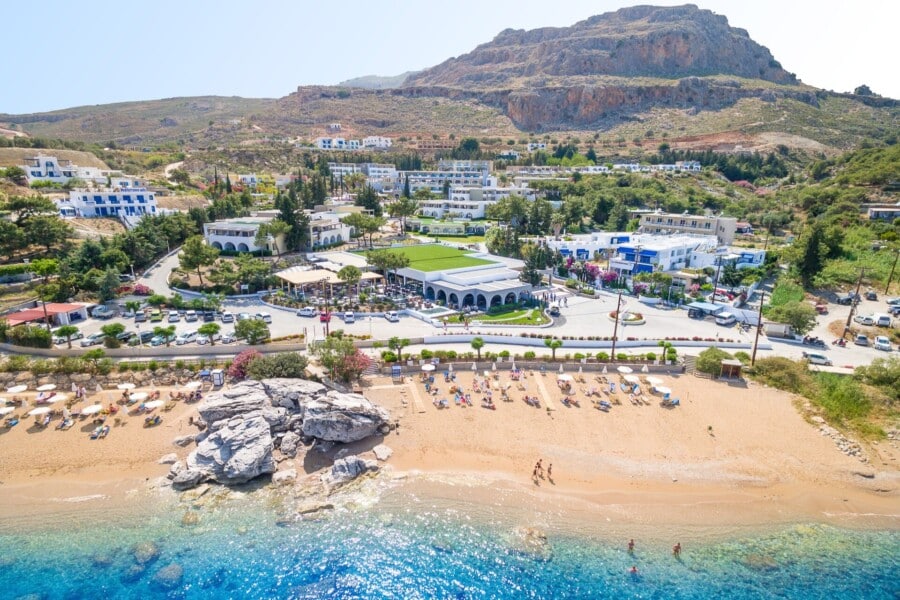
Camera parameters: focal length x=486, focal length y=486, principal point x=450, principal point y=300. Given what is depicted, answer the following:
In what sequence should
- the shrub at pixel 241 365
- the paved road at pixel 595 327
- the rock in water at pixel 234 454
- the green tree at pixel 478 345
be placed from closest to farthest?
the rock in water at pixel 234 454 → the shrub at pixel 241 365 → the green tree at pixel 478 345 → the paved road at pixel 595 327

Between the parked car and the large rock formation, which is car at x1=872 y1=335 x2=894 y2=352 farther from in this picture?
the large rock formation

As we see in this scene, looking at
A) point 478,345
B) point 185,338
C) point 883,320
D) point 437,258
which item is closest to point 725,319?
point 883,320

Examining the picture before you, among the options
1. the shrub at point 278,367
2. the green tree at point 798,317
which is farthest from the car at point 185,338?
the green tree at point 798,317

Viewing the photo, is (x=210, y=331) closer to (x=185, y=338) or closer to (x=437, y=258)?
(x=185, y=338)

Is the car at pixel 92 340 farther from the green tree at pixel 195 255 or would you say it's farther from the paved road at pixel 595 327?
the green tree at pixel 195 255

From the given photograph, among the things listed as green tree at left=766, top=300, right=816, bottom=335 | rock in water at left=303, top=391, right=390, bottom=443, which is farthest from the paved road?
rock in water at left=303, top=391, right=390, bottom=443

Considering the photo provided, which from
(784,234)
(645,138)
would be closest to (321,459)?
(784,234)

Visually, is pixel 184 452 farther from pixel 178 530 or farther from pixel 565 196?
pixel 565 196
